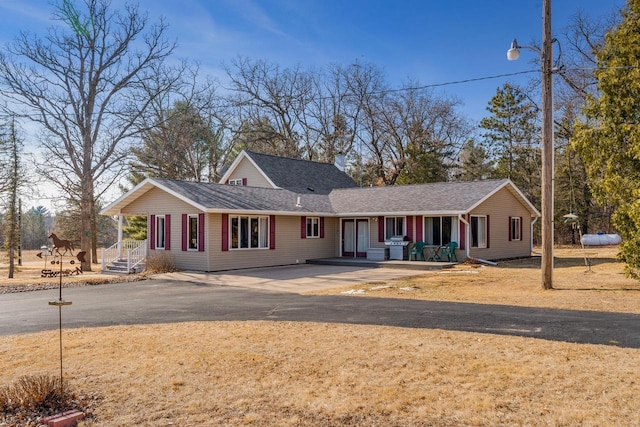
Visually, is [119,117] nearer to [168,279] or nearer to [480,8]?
[168,279]

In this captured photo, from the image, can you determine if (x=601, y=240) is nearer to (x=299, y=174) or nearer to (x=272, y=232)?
(x=299, y=174)

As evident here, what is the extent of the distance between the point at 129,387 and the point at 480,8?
17619 mm

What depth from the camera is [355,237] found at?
2367cm

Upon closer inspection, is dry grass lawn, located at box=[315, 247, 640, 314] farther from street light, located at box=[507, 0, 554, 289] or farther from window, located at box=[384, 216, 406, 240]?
window, located at box=[384, 216, 406, 240]

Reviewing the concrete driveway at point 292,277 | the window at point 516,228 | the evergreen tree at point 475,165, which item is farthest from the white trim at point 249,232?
the evergreen tree at point 475,165

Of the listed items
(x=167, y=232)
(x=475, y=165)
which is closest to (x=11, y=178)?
(x=167, y=232)

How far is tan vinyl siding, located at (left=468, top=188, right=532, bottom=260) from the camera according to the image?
2170 cm

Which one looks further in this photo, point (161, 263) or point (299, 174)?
point (299, 174)

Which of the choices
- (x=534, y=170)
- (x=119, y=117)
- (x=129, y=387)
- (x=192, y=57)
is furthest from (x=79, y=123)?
(x=534, y=170)

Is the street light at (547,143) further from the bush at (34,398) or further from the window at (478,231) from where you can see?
the bush at (34,398)

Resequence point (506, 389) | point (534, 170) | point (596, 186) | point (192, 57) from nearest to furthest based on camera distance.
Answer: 1. point (506, 389)
2. point (596, 186)
3. point (192, 57)
4. point (534, 170)

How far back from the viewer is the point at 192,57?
29.5 metres

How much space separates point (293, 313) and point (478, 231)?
47.9 ft

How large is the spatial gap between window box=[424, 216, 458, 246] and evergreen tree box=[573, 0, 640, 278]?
797 centimetres
